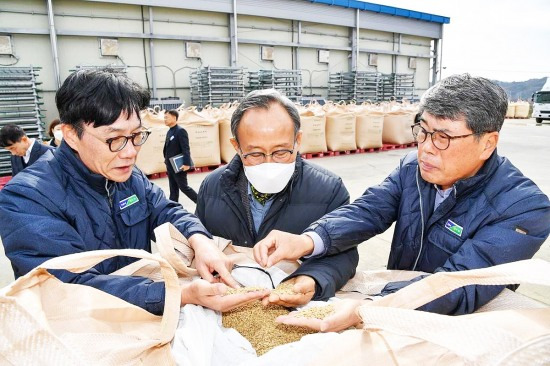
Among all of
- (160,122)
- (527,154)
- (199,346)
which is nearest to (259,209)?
(199,346)

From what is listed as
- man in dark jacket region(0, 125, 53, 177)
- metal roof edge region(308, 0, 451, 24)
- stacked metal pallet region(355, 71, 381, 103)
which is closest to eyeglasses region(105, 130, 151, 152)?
man in dark jacket region(0, 125, 53, 177)

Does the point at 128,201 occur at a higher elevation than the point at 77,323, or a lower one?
higher

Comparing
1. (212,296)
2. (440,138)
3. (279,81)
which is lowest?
(212,296)

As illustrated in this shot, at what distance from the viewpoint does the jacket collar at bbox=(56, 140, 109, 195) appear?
47.4 inches

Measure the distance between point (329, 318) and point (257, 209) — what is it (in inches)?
30.1

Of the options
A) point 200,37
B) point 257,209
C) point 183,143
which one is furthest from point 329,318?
point 200,37

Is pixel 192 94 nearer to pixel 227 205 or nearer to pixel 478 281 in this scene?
pixel 227 205

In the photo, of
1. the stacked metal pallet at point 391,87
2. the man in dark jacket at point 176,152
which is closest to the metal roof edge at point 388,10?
the stacked metal pallet at point 391,87

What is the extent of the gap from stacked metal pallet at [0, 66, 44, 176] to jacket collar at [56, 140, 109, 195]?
6.56 m

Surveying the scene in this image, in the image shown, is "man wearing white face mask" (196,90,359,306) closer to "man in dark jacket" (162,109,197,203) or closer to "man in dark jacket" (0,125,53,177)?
"man in dark jacket" (0,125,53,177)

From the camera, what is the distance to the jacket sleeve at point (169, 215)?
1318mm

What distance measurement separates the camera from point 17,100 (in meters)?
6.71

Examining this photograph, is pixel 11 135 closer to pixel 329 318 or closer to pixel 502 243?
pixel 329 318

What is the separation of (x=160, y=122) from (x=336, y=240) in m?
5.43
